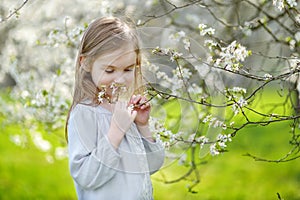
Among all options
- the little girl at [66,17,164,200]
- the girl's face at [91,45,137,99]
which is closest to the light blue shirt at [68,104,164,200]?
the little girl at [66,17,164,200]

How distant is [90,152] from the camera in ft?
7.54

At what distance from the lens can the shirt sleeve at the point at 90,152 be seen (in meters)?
2.27

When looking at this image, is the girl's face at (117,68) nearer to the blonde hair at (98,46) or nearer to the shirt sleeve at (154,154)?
the blonde hair at (98,46)

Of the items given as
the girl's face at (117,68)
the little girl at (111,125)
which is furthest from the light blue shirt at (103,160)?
the girl's face at (117,68)

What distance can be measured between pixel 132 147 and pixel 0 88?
8375mm

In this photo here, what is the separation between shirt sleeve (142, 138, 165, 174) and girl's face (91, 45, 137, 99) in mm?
240

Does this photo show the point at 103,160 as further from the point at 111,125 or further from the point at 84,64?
the point at 84,64

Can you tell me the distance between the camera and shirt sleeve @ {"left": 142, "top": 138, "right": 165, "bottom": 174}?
239 cm

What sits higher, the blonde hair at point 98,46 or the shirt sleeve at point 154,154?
the blonde hair at point 98,46

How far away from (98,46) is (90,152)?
366 mm

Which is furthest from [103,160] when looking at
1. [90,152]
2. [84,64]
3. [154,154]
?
[84,64]

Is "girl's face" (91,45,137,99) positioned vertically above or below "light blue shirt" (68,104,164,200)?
above

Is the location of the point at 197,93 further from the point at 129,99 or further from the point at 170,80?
the point at 129,99

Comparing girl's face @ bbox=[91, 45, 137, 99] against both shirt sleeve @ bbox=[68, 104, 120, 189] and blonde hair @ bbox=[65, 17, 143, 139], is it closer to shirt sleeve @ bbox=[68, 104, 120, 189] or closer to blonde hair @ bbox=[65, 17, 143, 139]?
blonde hair @ bbox=[65, 17, 143, 139]
